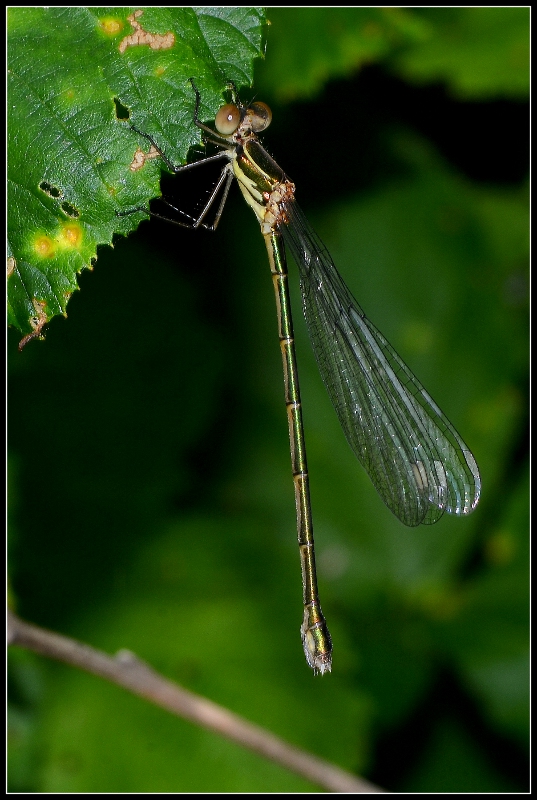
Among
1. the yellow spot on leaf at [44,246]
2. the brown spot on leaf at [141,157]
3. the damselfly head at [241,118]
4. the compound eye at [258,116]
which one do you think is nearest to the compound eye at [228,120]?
the damselfly head at [241,118]

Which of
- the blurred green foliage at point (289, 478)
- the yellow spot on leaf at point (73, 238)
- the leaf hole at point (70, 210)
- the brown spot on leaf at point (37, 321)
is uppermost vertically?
the leaf hole at point (70, 210)

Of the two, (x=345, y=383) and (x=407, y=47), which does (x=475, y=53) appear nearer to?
(x=407, y=47)

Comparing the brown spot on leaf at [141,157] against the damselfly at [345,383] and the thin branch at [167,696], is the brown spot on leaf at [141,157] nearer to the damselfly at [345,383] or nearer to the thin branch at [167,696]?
the damselfly at [345,383]

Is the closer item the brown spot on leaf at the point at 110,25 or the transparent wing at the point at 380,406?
the brown spot on leaf at the point at 110,25

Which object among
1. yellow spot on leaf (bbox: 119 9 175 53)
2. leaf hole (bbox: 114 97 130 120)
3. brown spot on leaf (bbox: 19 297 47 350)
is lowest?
brown spot on leaf (bbox: 19 297 47 350)

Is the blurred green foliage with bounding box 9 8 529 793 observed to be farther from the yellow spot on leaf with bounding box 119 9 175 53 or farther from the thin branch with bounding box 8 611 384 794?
the yellow spot on leaf with bounding box 119 9 175 53

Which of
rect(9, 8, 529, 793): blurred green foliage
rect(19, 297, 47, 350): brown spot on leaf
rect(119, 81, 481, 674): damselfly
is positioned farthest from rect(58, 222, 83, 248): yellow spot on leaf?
rect(9, 8, 529, 793): blurred green foliage

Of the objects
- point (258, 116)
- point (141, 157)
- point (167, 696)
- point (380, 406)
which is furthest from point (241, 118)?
point (167, 696)
